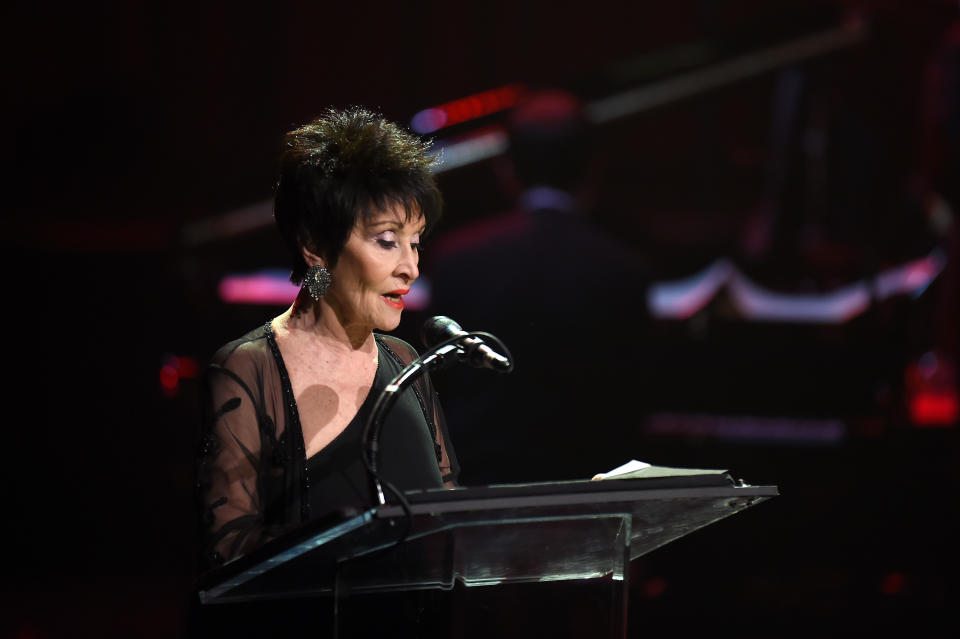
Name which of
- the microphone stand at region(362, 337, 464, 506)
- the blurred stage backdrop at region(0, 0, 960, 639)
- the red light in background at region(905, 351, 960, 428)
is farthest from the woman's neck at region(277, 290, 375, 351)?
the red light in background at region(905, 351, 960, 428)

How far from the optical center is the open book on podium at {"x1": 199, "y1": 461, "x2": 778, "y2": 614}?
1439mm

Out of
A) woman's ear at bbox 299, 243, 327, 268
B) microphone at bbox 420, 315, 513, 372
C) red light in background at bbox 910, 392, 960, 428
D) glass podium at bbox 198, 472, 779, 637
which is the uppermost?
red light in background at bbox 910, 392, 960, 428

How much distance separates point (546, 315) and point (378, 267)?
1586 mm

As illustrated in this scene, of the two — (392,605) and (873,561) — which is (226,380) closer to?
(392,605)

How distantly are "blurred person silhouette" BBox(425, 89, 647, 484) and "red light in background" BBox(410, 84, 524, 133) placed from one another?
5.71 feet

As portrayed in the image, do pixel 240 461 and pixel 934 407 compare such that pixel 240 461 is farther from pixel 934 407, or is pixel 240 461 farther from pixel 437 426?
pixel 934 407

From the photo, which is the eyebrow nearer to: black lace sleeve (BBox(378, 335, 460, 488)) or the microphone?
the microphone

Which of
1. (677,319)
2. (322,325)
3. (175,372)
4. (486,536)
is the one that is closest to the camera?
(486,536)

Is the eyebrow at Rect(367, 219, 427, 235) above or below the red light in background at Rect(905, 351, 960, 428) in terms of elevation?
below

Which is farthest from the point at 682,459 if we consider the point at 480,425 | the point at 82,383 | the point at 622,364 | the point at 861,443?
the point at 82,383

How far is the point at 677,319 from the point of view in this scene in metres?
5.16

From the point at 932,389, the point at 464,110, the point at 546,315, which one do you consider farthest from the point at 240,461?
the point at 932,389

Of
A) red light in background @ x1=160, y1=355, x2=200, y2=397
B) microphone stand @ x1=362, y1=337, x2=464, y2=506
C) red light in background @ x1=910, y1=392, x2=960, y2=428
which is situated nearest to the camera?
microphone stand @ x1=362, y1=337, x2=464, y2=506

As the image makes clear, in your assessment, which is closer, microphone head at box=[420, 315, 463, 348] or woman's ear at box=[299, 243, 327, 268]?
microphone head at box=[420, 315, 463, 348]
